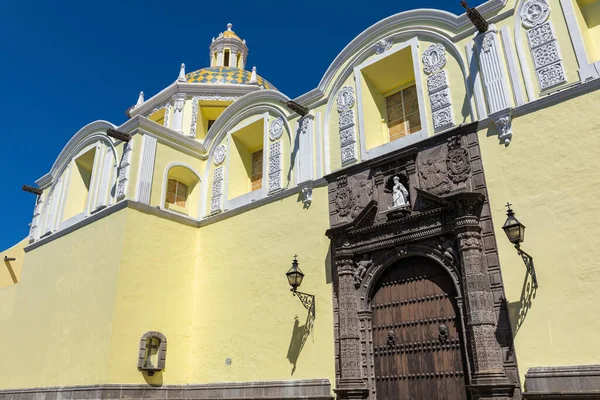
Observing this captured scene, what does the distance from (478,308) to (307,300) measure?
291 cm

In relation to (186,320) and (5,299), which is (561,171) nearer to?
(186,320)

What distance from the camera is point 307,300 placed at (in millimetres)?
8258

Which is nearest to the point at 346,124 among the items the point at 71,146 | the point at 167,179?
the point at 167,179

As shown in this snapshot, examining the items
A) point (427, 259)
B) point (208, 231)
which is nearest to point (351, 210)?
point (427, 259)

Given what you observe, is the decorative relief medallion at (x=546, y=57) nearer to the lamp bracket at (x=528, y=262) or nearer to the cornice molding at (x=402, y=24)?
the cornice molding at (x=402, y=24)

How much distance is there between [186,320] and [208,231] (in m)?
1.87

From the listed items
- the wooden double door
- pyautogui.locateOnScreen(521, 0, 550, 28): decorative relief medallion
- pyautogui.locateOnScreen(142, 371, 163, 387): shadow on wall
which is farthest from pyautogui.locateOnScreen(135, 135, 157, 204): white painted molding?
pyautogui.locateOnScreen(521, 0, 550, 28): decorative relief medallion

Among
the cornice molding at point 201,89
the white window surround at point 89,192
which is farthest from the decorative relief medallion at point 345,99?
the cornice molding at point 201,89

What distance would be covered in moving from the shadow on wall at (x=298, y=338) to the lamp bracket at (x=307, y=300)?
2.9 inches

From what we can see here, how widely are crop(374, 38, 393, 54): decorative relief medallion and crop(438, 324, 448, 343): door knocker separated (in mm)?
4744

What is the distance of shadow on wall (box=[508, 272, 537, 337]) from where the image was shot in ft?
19.8

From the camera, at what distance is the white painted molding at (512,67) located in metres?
6.90

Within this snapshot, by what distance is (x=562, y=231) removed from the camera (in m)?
6.05

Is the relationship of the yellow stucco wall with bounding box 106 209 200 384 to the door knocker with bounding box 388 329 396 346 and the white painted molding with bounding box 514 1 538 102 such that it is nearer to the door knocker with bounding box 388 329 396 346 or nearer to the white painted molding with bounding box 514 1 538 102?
the door knocker with bounding box 388 329 396 346
